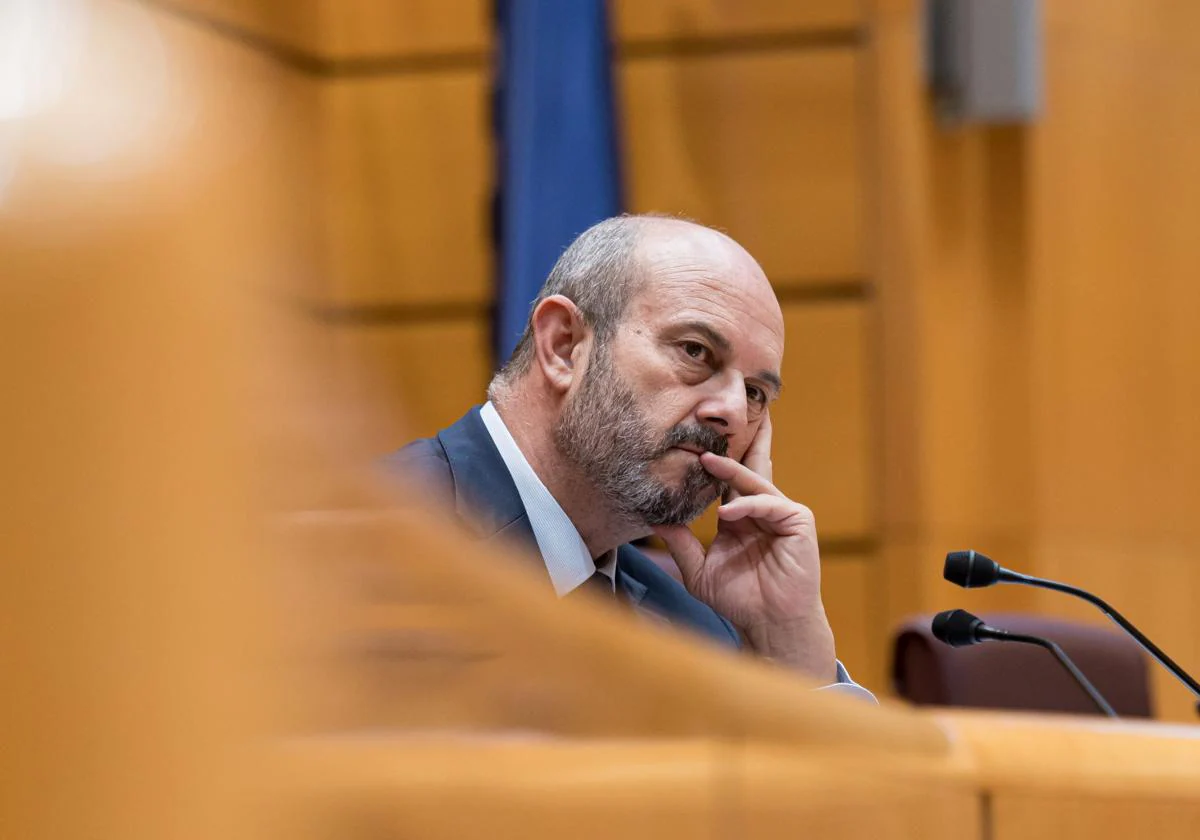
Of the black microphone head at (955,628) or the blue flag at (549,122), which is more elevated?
the blue flag at (549,122)

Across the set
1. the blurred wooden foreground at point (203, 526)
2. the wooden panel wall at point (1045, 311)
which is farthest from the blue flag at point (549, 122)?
the blurred wooden foreground at point (203, 526)

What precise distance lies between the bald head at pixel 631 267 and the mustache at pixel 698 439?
81 millimetres

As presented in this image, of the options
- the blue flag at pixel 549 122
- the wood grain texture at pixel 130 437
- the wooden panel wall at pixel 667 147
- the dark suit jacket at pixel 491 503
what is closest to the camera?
the wood grain texture at pixel 130 437

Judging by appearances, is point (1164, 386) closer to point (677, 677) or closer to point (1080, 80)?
point (1080, 80)

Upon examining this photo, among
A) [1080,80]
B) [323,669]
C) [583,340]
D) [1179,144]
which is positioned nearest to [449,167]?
[1080,80]

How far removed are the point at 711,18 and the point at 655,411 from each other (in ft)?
7.47

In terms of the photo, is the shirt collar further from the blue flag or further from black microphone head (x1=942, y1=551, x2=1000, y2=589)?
the blue flag

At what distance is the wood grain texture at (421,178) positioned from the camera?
317 centimetres

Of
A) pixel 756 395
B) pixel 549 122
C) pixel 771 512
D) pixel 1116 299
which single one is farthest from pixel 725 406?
pixel 1116 299

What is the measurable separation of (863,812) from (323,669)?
1.37 feet

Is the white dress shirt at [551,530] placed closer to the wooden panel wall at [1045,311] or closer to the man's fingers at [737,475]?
the man's fingers at [737,475]

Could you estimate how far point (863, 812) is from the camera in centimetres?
76

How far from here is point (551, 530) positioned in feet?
2.86

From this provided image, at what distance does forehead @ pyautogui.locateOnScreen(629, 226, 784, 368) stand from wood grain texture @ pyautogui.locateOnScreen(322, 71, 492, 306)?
2142 mm
